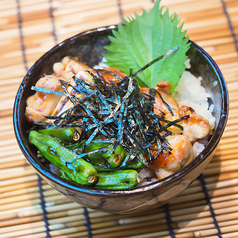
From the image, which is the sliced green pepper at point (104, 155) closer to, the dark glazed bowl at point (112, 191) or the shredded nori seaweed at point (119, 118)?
the shredded nori seaweed at point (119, 118)

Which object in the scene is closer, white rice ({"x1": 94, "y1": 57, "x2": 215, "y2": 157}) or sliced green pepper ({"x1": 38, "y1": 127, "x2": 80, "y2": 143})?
sliced green pepper ({"x1": 38, "y1": 127, "x2": 80, "y2": 143})

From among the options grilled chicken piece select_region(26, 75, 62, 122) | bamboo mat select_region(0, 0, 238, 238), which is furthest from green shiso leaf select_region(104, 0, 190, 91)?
bamboo mat select_region(0, 0, 238, 238)

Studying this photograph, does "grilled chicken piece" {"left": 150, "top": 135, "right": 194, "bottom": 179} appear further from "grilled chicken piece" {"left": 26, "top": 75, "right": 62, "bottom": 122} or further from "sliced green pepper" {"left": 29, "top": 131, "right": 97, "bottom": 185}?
"grilled chicken piece" {"left": 26, "top": 75, "right": 62, "bottom": 122}

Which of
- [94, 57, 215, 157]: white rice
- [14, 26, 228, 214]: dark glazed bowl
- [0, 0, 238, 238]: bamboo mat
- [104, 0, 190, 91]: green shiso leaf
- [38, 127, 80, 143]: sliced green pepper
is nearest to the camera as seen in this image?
[14, 26, 228, 214]: dark glazed bowl

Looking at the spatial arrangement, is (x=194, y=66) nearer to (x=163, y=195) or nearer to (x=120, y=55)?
(x=120, y=55)

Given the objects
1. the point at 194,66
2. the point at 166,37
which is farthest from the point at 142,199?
the point at 166,37

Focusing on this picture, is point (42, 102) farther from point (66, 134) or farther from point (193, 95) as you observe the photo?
point (193, 95)
